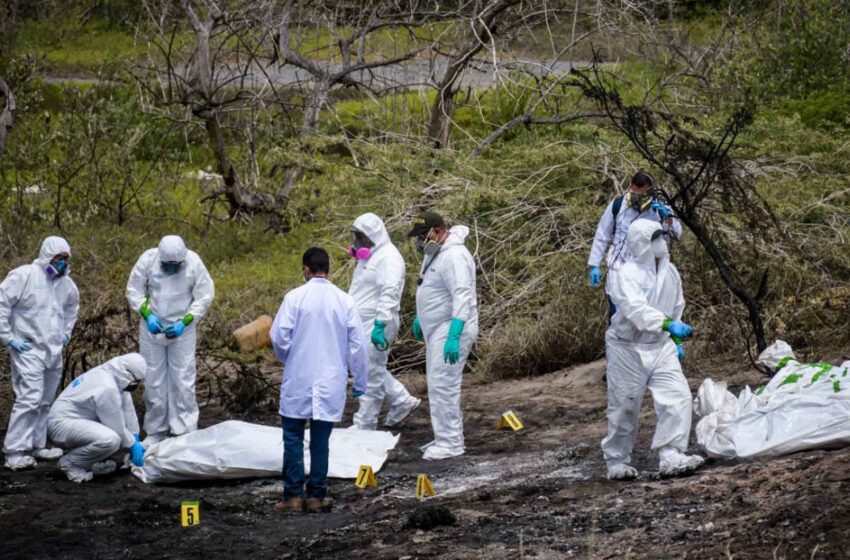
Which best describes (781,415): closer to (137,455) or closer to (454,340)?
(454,340)

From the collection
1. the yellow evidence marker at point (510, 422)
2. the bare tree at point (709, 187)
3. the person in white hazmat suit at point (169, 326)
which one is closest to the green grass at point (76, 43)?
the person in white hazmat suit at point (169, 326)

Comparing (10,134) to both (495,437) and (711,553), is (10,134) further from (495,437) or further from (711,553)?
(711,553)

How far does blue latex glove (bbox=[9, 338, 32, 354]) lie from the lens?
9305 millimetres

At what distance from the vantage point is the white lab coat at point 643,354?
725 centimetres

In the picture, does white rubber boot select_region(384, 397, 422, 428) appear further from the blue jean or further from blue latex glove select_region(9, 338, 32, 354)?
blue latex glove select_region(9, 338, 32, 354)

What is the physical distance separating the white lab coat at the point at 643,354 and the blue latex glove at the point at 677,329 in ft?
0.12

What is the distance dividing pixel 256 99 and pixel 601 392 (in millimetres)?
7079

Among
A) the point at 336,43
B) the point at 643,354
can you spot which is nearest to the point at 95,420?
the point at 643,354

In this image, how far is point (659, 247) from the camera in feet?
24.4

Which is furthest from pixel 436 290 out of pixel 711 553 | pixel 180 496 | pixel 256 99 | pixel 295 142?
pixel 256 99

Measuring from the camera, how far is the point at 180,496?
842 centimetres

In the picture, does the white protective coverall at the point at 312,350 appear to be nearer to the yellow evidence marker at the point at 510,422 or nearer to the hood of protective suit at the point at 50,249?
the yellow evidence marker at the point at 510,422

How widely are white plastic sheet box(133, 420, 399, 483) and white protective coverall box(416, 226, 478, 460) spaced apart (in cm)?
53

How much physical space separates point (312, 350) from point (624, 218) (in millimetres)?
3439
